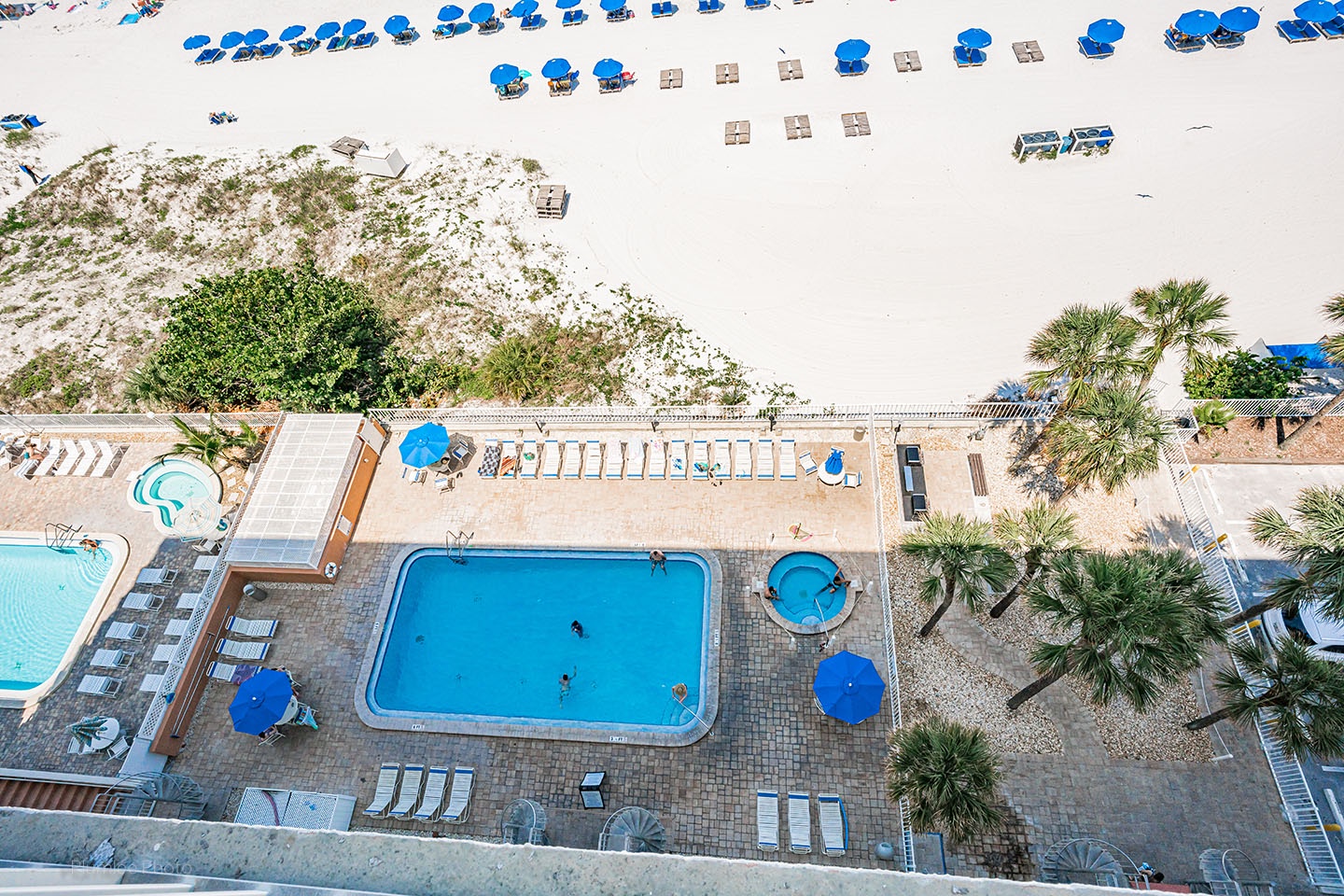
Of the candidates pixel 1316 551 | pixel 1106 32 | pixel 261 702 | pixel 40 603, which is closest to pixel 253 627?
pixel 261 702

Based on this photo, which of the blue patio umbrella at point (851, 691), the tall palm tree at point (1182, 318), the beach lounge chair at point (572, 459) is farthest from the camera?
the beach lounge chair at point (572, 459)

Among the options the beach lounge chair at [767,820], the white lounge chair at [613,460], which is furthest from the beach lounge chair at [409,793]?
the white lounge chair at [613,460]

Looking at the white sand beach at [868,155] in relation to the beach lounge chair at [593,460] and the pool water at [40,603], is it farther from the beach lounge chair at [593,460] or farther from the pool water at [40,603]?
the pool water at [40,603]

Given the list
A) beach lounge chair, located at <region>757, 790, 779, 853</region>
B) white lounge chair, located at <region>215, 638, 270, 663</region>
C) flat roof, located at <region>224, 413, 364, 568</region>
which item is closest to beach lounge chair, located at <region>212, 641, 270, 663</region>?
white lounge chair, located at <region>215, 638, 270, 663</region>

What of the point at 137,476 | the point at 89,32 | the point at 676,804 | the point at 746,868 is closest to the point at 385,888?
the point at 746,868

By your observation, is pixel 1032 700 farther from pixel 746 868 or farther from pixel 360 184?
pixel 360 184

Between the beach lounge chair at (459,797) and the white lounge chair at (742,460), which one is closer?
the beach lounge chair at (459,797)

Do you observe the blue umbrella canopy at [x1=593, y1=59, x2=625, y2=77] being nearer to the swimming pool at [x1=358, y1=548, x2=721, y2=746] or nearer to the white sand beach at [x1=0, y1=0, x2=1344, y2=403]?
the white sand beach at [x1=0, y1=0, x2=1344, y2=403]
